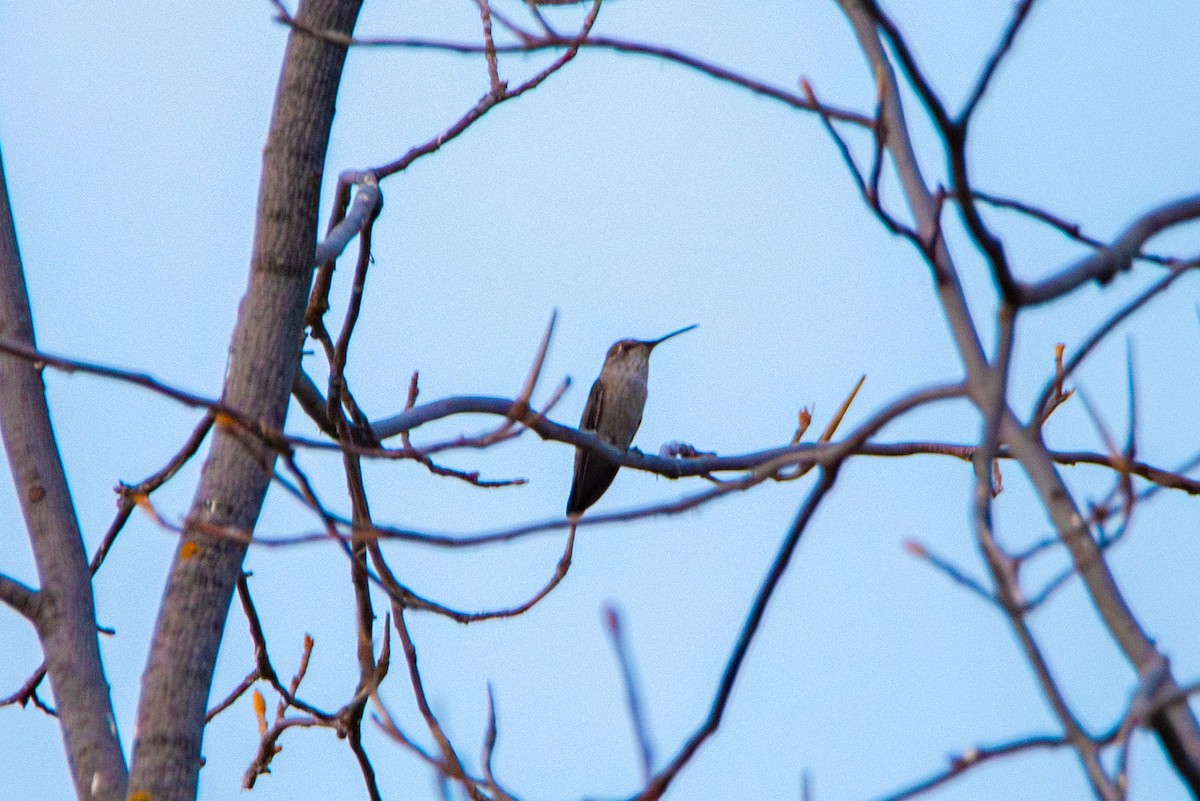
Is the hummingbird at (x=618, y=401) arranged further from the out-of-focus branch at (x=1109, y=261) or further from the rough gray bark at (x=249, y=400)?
the out-of-focus branch at (x=1109, y=261)

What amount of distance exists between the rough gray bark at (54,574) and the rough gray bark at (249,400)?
23 centimetres

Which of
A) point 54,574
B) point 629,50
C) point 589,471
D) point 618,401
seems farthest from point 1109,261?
point 618,401

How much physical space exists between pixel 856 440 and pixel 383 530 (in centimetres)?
65

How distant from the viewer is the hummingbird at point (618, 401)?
782 cm

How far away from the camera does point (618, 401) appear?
25.8 feet

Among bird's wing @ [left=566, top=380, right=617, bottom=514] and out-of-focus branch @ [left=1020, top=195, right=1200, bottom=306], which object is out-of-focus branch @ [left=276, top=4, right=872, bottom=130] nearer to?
out-of-focus branch @ [left=1020, top=195, right=1200, bottom=306]

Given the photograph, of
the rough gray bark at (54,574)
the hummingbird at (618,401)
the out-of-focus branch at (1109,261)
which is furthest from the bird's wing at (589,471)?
the out-of-focus branch at (1109,261)

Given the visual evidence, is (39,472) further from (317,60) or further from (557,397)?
(557,397)

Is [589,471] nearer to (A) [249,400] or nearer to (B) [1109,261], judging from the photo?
(A) [249,400]

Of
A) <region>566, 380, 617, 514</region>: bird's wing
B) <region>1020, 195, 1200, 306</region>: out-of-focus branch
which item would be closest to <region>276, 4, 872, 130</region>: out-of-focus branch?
<region>1020, 195, 1200, 306</region>: out-of-focus branch

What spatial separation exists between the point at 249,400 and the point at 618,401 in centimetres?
504

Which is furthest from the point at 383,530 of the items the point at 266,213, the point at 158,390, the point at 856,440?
the point at 266,213

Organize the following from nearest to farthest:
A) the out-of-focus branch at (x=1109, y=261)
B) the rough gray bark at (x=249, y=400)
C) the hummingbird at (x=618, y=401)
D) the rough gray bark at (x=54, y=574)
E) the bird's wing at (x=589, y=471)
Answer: the out-of-focus branch at (x=1109, y=261), the rough gray bark at (x=249, y=400), the rough gray bark at (x=54, y=574), the bird's wing at (x=589, y=471), the hummingbird at (x=618, y=401)

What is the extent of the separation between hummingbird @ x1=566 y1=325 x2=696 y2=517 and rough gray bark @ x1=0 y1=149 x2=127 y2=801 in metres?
4.60
